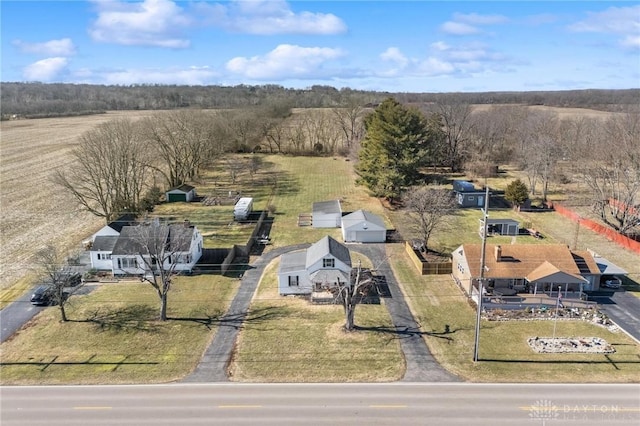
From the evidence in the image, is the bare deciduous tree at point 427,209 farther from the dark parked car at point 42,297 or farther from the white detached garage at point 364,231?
the dark parked car at point 42,297

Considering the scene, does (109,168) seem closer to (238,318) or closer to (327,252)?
(238,318)

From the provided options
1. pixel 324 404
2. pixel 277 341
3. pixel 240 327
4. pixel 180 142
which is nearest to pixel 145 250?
pixel 240 327

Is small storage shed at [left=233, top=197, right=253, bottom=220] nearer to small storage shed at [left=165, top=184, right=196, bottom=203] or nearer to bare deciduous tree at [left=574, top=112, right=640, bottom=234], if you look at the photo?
small storage shed at [left=165, top=184, right=196, bottom=203]

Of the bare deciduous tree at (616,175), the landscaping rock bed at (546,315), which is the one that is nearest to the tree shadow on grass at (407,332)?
the landscaping rock bed at (546,315)

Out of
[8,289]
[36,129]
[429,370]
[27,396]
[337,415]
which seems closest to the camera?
[337,415]

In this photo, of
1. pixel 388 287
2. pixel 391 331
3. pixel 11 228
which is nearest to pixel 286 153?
pixel 11 228

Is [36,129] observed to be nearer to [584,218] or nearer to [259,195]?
[259,195]
